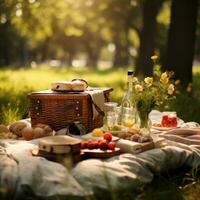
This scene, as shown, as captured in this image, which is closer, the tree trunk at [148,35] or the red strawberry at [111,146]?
the red strawberry at [111,146]

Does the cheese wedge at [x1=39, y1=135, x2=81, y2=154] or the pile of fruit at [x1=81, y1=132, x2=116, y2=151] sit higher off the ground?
the cheese wedge at [x1=39, y1=135, x2=81, y2=154]

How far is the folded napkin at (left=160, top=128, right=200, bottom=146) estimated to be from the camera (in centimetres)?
627

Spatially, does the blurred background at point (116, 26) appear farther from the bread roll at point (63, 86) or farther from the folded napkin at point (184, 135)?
the folded napkin at point (184, 135)

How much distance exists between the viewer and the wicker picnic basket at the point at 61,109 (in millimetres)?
6930

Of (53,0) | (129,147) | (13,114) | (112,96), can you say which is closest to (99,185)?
(129,147)

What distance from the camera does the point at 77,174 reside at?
4.93 metres

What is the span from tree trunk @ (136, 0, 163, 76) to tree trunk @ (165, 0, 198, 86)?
4.63 meters

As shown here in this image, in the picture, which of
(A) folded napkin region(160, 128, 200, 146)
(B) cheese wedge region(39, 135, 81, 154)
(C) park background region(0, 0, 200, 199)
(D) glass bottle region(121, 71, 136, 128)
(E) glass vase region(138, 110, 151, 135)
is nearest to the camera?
(B) cheese wedge region(39, 135, 81, 154)

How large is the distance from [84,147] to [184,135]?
151 centimetres

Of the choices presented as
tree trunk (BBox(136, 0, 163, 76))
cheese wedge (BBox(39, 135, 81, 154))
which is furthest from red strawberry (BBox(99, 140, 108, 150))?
tree trunk (BBox(136, 0, 163, 76))

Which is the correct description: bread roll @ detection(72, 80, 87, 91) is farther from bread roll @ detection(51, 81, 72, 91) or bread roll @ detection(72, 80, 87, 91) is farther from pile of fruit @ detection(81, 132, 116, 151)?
pile of fruit @ detection(81, 132, 116, 151)

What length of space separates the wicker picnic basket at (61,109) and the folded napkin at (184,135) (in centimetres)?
94

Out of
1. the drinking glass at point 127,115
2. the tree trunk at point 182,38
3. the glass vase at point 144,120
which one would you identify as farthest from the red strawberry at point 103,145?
the tree trunk at point 182,38

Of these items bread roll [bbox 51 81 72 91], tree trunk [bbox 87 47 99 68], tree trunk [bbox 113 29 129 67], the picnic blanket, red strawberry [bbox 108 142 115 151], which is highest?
bread roll [bbox 51 81 72 91]
